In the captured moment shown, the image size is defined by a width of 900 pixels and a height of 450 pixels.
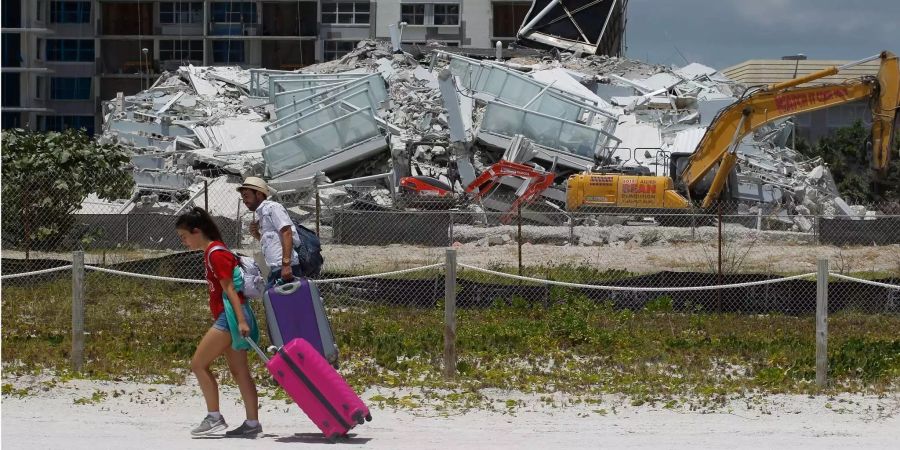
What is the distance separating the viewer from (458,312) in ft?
54.3

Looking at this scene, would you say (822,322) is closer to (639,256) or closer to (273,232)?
(273,232)

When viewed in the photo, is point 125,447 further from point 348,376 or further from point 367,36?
point 367,36

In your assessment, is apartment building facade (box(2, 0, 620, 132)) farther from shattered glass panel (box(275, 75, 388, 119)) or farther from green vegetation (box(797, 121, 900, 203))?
shattered glass panel (box(275, 75, 388, 119))

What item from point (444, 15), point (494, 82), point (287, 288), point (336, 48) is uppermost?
point (444, 15)

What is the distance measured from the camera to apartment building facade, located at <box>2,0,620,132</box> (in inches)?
3051

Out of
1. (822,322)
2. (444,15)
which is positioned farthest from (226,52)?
(822,322)

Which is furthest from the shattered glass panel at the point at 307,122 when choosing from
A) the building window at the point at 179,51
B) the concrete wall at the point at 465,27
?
the building window at the point at 179,51

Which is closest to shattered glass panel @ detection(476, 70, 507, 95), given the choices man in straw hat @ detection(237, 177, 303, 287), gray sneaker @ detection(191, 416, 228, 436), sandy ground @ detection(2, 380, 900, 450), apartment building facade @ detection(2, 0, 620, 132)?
sandy ground @ detection(2, 380, 900, 450)

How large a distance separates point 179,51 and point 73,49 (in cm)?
706

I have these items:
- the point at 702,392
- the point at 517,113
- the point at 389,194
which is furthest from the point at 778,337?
the point at 517,113

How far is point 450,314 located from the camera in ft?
38.3

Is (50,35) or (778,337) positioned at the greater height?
(50,35)

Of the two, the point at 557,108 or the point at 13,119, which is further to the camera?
the point at 13,119

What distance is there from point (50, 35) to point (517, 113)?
53.6 m
